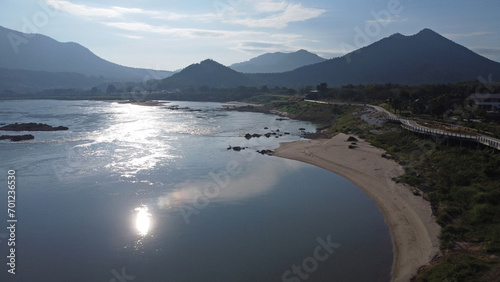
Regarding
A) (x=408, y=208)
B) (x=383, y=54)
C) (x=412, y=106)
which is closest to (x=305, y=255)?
(x=408, y=208)

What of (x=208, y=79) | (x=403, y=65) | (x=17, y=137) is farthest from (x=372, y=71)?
(x=17, y=137)

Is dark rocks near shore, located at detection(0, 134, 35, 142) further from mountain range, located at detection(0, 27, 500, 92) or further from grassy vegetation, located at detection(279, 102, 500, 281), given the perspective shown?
mountain range, located at detection(0, 27, 500, 92)

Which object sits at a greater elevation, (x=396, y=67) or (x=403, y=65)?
(x=403, y=65)

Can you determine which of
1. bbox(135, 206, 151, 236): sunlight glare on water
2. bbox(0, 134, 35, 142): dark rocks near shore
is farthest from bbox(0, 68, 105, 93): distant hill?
bbox(135, 206, 151, 236): sunlight glare on water

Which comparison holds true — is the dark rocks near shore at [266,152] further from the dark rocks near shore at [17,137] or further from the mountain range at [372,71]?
the mountain range at [372,71]

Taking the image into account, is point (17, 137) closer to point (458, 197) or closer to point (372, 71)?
point (458, 197)

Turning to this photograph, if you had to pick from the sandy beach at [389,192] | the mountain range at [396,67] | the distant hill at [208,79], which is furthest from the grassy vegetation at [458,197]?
the distant hill at [208,79]
